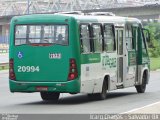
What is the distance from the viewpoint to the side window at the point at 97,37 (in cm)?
2028

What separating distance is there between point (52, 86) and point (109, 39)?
3324mm

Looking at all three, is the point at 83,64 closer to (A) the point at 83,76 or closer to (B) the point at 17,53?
(A) the point at 83,76

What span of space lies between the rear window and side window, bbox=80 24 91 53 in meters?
0.58

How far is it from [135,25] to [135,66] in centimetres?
149

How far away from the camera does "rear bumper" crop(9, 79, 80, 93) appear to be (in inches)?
738

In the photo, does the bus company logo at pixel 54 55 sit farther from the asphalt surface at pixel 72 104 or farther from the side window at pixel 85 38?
the asphalt surface at pixel 72 104

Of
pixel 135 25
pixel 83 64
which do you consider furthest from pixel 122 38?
pixel 83 64

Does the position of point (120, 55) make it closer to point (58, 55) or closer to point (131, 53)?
point (131, 53)

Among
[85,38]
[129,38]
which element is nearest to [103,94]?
[85,38]

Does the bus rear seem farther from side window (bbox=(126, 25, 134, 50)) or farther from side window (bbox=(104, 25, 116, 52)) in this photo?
side window (bbox=(126, 25, 134, 50))

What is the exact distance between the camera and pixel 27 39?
63.8 ft

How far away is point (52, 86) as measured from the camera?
62.0ft

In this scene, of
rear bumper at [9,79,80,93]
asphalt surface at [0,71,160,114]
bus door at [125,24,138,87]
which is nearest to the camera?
asphalt surface at [0,71,160,114]

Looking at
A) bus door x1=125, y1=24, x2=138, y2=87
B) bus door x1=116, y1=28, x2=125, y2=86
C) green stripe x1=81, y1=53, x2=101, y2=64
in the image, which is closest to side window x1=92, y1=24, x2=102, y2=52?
green stripe x1=81, y1=53, x2=101, y2=64
